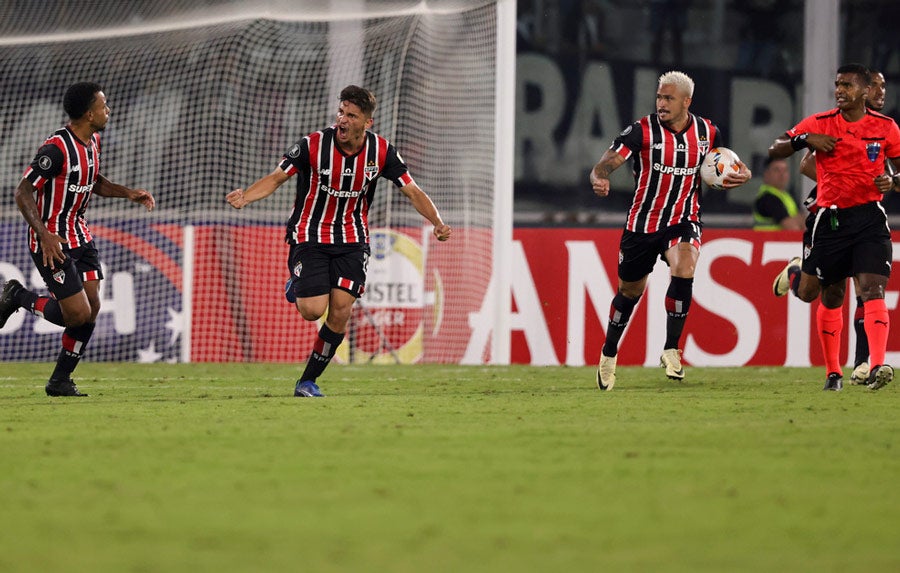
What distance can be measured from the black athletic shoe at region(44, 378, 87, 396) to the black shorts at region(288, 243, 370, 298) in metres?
1.45

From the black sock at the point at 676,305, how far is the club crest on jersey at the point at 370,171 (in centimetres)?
210

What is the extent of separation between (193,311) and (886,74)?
9.10 meters

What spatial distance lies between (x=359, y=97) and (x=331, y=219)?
2.28 feet

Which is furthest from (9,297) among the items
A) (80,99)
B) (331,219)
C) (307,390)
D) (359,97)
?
(359,97)

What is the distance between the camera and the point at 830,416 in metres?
6.68

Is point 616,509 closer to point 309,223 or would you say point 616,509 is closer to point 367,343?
point 309,223

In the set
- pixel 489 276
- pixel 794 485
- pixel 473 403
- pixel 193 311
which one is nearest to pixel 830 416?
pixel 473 403

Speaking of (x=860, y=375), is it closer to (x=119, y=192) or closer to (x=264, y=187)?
(x=264, y=187)

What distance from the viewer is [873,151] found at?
8.10 m

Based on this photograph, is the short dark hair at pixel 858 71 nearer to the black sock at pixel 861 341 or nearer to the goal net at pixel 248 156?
the black sock at pixel 861 341

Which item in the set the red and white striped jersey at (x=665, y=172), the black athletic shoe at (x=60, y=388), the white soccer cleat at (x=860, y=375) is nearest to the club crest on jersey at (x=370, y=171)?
the red and white striped jersey at (x=665, y=172)

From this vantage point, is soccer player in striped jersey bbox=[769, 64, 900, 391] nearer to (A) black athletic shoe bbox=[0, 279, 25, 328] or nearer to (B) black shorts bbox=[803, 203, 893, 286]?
(B) black shorts bbox=[803, 203, 893, 286]

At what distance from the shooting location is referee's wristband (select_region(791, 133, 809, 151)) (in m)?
8.07

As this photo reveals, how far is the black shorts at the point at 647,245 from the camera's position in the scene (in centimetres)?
869
